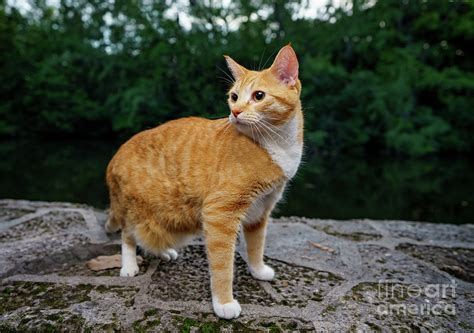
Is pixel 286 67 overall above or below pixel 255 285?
above

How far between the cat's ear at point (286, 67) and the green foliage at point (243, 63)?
11.2 metres

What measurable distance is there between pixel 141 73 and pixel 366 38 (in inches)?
442

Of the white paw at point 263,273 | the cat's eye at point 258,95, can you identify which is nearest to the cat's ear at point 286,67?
the cat's eye at point 258,95

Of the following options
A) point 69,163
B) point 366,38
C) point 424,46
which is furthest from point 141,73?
point 424,46

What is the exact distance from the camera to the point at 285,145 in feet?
6.33

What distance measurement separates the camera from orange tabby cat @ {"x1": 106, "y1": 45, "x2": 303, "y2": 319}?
1.85 m

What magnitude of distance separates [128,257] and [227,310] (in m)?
0.83

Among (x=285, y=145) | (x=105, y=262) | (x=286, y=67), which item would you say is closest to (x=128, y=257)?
(x=105, y=262)

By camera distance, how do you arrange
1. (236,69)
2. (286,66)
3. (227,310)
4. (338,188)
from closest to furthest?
(227,310)
(286,66)
(236,69)
(338,188)

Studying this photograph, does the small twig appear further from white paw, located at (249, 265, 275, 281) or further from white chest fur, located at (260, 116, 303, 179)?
white chest fur, located at (260, 116, 303, 179)

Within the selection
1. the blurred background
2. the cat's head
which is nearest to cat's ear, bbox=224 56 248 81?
the cat's head

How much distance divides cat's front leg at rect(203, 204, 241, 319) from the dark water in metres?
1.58

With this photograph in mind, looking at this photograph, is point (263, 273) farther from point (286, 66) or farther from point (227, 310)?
point (286, 66)

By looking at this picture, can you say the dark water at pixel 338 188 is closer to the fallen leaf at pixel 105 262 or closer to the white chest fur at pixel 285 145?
the white chest fur at pixel 285 145
